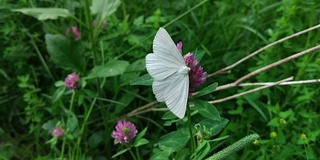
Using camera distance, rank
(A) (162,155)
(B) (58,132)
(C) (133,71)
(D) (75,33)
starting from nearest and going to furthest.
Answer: (A) (162,155), (B) (58,132), (C) (133,71), (D) (75,33)

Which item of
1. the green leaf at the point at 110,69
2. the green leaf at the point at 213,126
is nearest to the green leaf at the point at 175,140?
the green leaf at the point at 213,126

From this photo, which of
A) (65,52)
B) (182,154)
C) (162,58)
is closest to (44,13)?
(65,52)

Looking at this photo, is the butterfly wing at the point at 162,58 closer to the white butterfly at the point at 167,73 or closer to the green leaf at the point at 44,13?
the white butterfly at the point at 167,73

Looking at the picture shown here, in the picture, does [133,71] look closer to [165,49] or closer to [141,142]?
[141,142]

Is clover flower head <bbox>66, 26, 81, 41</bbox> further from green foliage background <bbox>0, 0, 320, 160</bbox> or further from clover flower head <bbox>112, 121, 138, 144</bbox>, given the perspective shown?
clover flower head <bbox>112, 121, 138, 144</bbox>

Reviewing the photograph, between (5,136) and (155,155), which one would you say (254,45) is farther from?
(5,136)

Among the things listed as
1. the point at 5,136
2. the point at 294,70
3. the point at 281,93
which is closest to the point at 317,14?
the point at 294,70

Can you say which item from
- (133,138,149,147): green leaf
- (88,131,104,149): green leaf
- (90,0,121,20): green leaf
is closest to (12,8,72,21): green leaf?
(90,0,121,20): green leaf
